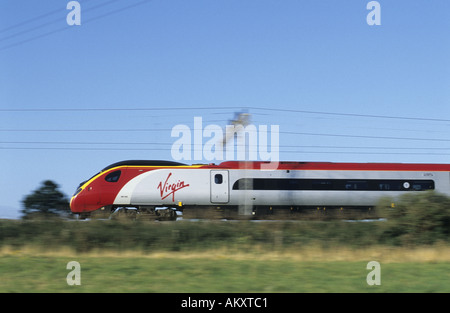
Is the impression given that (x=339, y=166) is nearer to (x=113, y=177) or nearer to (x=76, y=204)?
(x=113, y=177)

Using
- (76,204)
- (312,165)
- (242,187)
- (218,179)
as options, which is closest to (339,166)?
(312,165)

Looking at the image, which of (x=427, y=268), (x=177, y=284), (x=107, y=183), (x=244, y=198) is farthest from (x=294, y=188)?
(x=177, y=284)

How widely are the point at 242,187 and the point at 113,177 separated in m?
7.10

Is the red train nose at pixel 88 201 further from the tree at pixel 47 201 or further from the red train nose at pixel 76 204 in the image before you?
the tree at pixel 47 201

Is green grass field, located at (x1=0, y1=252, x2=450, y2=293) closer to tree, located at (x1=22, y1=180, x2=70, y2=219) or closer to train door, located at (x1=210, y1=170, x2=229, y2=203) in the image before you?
tree, located at (x1=22, y1=180, x2=70, y2=219)

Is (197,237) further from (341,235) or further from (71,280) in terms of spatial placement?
(71,280)

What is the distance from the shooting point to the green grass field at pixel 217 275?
10.2m

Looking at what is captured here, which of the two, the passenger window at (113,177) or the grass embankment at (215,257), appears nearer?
the grass embankment at (215,257)

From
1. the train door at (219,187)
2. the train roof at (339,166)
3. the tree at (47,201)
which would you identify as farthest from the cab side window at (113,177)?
the train roof at (339,166)

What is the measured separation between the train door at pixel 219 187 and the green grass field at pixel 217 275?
14791 mm

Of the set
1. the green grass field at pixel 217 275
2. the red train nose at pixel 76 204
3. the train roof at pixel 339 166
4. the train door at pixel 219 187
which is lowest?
the green grass field at pixel 217 275

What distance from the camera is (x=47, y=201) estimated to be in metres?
31.0

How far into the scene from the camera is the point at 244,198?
96.6ft

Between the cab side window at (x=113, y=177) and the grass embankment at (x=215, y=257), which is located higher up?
the cab side window at (x=113, y=177)
